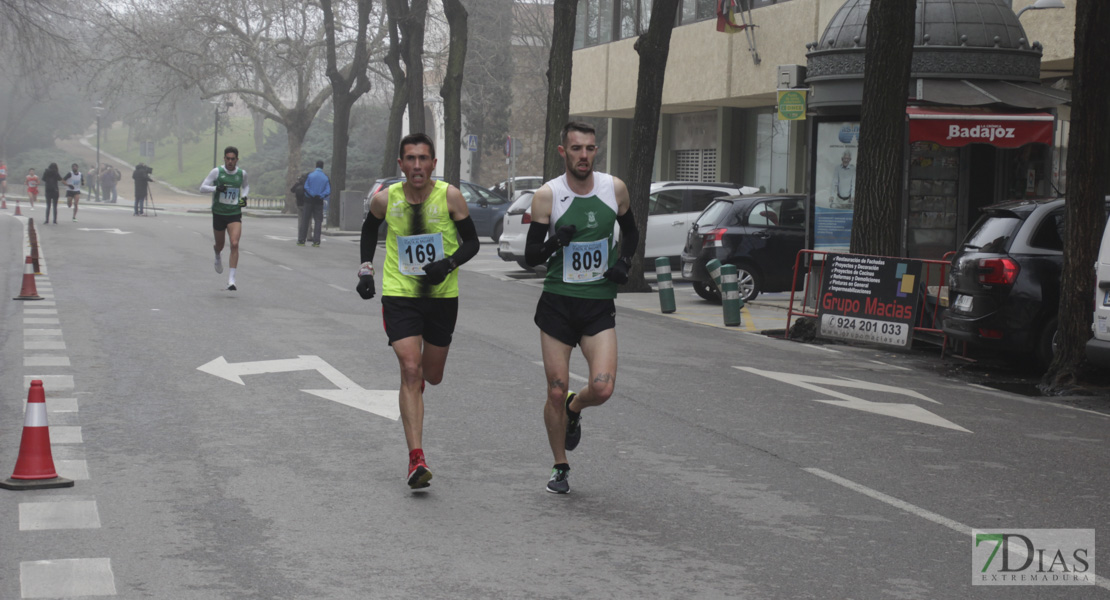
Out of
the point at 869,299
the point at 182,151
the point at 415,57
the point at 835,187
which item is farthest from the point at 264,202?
the point at 869,299

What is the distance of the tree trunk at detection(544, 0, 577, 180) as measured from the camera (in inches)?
924

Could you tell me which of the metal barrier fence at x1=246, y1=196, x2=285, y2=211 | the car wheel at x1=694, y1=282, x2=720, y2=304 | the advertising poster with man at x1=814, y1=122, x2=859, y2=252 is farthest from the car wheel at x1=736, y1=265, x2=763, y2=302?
the metal barrier fence at x1=246, y1=196, x2=285, y2=211

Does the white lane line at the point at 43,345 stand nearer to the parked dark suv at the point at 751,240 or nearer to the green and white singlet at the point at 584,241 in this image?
the green and white singlet at the point at 584,241

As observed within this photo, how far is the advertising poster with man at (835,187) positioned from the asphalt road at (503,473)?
5.66m

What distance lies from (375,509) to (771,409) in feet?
13.9

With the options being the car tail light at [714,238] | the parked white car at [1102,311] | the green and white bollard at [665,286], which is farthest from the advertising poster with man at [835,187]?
the parked white car at [1102,311]

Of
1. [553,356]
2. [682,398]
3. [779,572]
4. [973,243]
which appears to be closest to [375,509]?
[553,356]

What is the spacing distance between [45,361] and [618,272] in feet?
20.6

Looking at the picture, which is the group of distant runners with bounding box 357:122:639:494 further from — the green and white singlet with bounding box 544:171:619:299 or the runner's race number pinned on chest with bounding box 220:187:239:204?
the runner's race number pinned on chest with bounding box 220:187:239:204

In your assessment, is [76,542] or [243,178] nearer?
[76,542]

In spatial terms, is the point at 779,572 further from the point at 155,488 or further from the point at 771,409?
the point at 771,409

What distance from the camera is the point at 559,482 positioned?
7.02 m

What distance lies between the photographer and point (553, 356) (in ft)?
22.9

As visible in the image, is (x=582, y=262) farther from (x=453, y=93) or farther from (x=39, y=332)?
(x=453, y=93)
